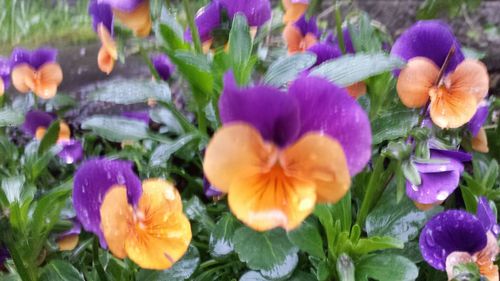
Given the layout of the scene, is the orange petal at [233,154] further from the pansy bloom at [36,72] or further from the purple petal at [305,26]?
the pansy bloom at [36,72]

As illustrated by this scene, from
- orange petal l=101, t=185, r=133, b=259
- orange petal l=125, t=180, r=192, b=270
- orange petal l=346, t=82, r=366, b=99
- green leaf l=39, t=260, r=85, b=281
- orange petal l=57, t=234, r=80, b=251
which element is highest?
orange petal l=101, t=185, r=133, b=259

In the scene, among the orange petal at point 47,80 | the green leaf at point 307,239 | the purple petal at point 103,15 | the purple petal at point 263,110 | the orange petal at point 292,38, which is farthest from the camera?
the orange petal at point 47,80

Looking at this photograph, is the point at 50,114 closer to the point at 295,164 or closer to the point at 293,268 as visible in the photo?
the point at 293,268

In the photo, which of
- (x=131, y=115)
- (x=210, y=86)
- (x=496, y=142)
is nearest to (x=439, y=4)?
(x=496, y=142)

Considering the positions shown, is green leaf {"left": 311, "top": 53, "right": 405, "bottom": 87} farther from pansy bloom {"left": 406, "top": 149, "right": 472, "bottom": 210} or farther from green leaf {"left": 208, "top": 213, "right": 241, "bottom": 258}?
green leaf {"left": 208, "top": 213, "right": 241, "bottom": 258}

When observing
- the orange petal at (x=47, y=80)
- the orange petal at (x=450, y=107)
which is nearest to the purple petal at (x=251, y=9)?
the orange petal at (x=450, y=107)

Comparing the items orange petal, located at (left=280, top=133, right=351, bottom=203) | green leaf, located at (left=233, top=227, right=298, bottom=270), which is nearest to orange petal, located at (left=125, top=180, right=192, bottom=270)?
green leaf, located at (left=233, top=227, right=298, bottom=270)

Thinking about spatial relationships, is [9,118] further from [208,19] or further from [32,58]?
[32,58]
